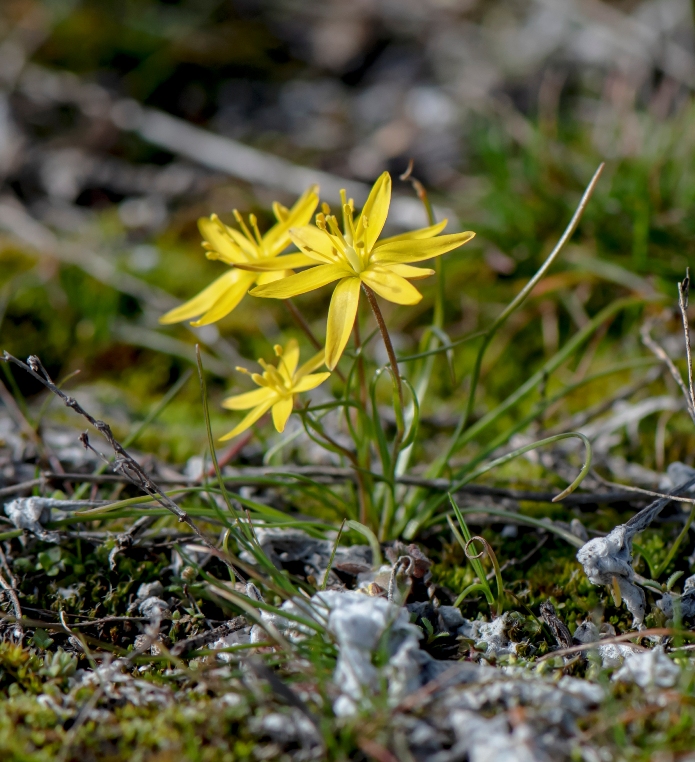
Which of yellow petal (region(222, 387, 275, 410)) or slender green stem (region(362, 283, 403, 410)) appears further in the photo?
yellow petal (region(222, 387, 275, 410))

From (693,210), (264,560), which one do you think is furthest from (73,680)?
(693,210)

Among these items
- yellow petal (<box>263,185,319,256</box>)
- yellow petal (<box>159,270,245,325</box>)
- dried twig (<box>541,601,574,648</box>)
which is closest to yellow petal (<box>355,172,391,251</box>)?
yellow petal (<box>263,185,319,256</box>)

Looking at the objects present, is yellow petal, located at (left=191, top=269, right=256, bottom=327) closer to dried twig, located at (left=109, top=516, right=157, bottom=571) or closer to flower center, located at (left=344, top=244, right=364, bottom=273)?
flower center, located at (left=344, top=244, right=364, bottom=273)

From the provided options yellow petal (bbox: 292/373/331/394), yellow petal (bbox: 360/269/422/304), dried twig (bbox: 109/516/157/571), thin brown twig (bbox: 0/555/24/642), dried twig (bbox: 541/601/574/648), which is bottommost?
thin brown twig (bbox: 0/555/24/642)

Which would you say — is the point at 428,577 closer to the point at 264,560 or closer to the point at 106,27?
the point at 264,560

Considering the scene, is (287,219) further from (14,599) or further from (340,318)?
(14,599)

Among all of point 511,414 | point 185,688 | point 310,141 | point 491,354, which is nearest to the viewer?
point 185,688

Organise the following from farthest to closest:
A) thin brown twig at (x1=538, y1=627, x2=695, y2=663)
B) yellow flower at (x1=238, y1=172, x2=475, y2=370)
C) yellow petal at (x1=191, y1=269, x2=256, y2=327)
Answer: yellow petal at (x1=191, y1=269, x2=256, y2=327), yellow flower at (x1=238, y1=172, x2=475, y2=370), thin brown twig at (x1=538, y1=627, x2=695, y2=663)

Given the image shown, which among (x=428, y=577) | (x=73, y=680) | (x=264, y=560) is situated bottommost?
(x=73, y=680)
